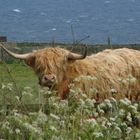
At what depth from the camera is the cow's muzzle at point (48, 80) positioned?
9975 mm

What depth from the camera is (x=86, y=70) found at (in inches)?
427

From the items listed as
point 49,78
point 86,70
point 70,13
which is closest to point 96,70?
point 86,70

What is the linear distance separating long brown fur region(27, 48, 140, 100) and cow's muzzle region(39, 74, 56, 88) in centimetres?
20

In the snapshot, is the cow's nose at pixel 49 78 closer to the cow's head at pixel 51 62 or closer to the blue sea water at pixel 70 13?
the cow's head at pixel 51 62

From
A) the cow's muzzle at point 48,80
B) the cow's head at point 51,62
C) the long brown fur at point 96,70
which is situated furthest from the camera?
the long brown fur at point 96,70

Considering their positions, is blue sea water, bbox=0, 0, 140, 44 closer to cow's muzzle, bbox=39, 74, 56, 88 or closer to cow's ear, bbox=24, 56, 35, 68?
cow's ear, bbox=24, 56, 35, 68

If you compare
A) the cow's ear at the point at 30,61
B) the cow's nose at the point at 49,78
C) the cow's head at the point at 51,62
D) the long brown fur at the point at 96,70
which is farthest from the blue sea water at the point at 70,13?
the cow's nose at the point at 49,78

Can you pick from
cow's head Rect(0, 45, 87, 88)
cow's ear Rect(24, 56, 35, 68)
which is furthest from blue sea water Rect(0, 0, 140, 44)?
cow's head Rect(0, 45, 87, 88)

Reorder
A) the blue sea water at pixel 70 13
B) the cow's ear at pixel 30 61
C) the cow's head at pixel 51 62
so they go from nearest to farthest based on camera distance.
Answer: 1. the cow's head at pixel 51 62
2. the cow's ear at pixel 30 61
3. the blue sea water at pixel 70 13

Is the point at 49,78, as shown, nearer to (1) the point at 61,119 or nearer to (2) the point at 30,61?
(2) the point at 30,61

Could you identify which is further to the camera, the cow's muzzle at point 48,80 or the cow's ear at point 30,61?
the cow's ear at point 30,61

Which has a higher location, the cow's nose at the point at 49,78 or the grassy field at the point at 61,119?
the cow's nose at the point at 49,78

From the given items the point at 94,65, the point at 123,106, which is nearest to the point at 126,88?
the point at 94,65

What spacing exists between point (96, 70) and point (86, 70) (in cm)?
15
